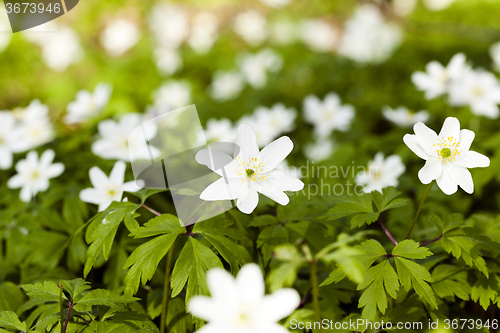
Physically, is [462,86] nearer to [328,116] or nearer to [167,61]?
[328,116]

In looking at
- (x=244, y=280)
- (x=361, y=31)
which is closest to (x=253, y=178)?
(x=244, y=280)

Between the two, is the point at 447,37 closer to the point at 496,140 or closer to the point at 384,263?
the point at 496,140

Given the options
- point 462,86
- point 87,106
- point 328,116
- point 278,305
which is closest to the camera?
point 278,305

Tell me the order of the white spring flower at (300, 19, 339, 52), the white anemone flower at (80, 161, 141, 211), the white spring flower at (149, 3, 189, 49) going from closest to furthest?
the white anemone flower at (80, 161, 141, 211) < the white spring flower at (300, 19, 339, 52) < the white spring flower at (149, 3, 189, 49)

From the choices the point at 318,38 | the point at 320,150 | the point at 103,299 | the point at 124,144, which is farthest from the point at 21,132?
the point at 318,38

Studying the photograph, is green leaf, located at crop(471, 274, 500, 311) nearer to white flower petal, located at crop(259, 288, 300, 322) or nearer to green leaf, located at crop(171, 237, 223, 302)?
white flower petal, located at crop(259, 288, 300, 322)

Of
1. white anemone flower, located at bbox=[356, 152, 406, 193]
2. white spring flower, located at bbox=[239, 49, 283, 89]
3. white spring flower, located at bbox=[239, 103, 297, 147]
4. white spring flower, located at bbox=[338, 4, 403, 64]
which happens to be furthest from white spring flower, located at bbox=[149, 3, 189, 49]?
white anemone flower, located at bbox=[356, 152, 406, 193]

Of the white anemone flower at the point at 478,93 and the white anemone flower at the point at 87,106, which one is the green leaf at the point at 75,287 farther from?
the white anemone flower at the point at 478,93
